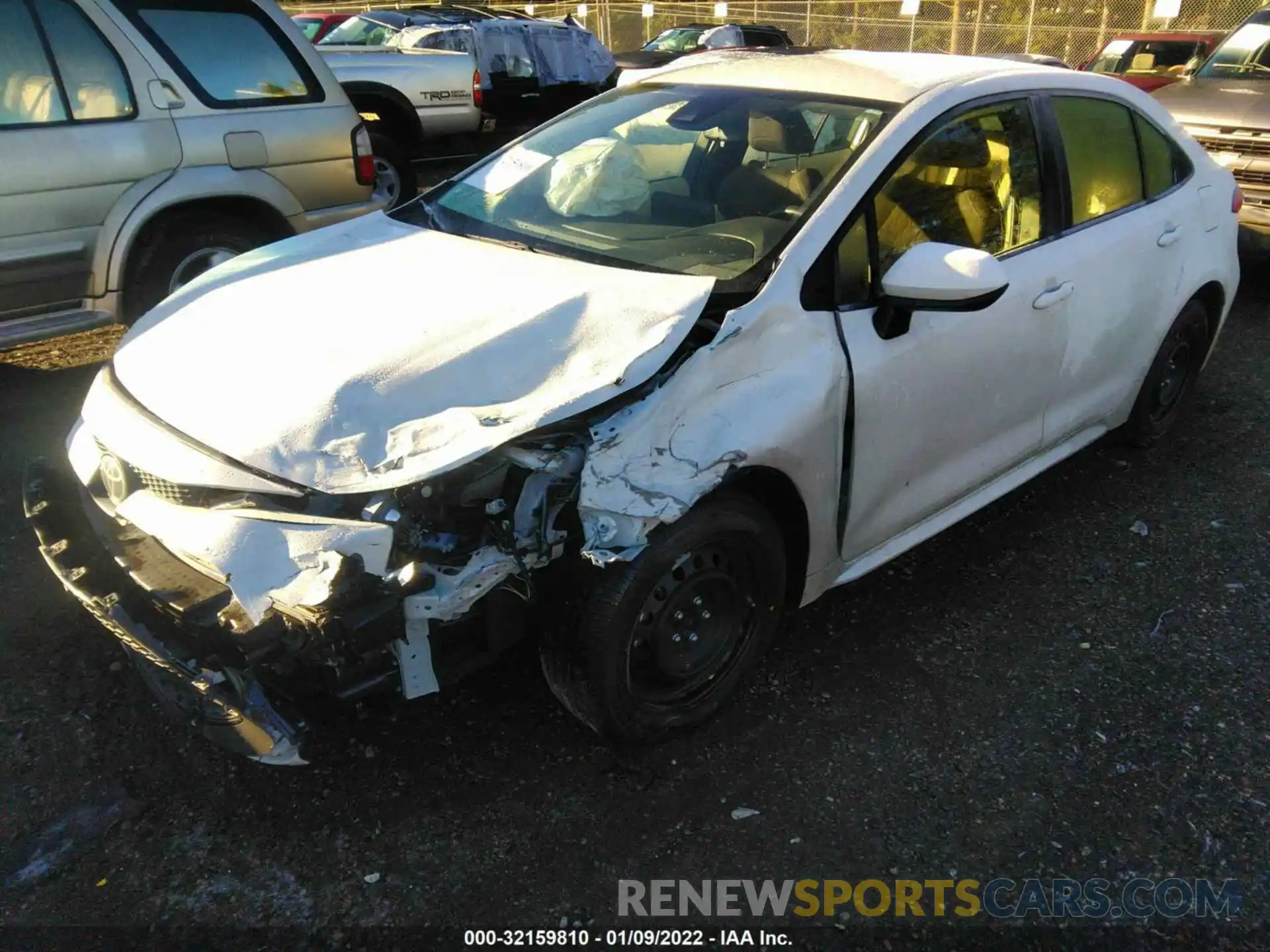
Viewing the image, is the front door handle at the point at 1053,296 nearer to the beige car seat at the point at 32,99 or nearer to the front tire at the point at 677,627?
the front tire at the point at 677,627

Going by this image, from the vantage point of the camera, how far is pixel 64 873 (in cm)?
236

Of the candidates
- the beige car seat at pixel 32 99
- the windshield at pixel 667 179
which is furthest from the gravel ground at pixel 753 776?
the beige car seat at pixel 32 99

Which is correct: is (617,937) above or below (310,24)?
below

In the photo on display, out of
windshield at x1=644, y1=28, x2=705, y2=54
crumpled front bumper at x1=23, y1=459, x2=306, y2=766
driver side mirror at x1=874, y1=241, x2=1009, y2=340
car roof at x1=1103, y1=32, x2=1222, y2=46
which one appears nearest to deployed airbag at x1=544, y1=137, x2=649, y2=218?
driver side mirror at x1=874, y1=241, x2=1009, y2=340

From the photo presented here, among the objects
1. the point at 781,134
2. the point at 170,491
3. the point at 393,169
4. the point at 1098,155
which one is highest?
the point at 781,134

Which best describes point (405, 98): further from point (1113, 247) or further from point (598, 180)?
point (1113, 247)

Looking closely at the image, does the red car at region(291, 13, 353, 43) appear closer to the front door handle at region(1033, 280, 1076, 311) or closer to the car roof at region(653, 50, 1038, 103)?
the car roof at region(653, 50, 1038, 103)

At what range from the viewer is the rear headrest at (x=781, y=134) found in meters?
3.06

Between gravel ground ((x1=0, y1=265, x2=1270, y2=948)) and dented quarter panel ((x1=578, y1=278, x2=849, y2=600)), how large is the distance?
624mm

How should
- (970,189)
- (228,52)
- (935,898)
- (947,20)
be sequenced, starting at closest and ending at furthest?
1. (935,898)
2. (970,189)
3. (228,52)
4. (947,20)

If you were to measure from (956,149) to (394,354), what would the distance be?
191 cm

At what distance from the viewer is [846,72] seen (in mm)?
3258

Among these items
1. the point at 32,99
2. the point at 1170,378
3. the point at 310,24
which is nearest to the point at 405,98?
the point at 32,99

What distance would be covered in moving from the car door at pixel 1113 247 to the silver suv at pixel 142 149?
396cm
